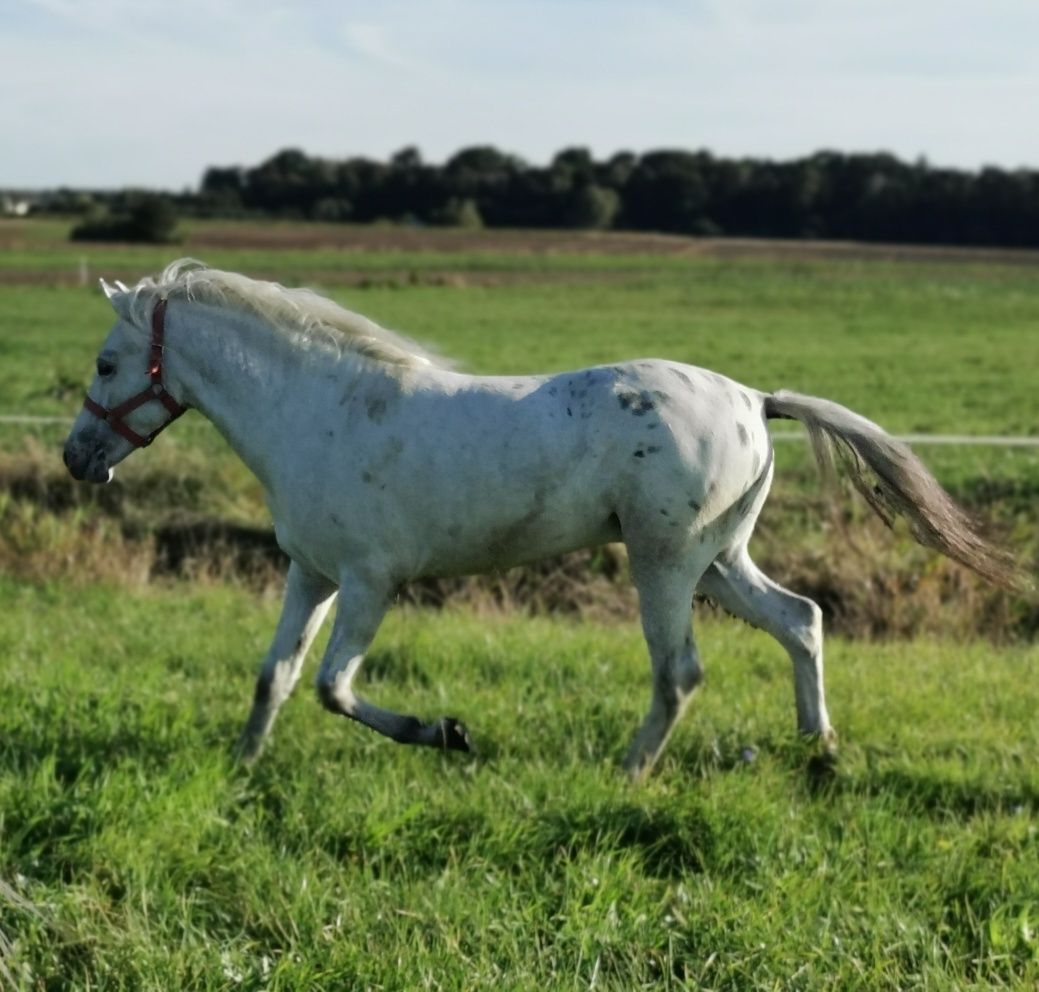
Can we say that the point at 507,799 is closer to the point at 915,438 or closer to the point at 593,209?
the point at 915,438

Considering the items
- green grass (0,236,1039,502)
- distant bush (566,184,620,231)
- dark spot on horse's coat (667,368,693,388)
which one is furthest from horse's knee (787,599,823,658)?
distant bush (566,184,620,231)

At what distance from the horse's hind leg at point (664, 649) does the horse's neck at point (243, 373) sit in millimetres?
1403

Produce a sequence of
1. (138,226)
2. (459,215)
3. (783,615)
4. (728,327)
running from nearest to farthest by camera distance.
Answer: (783,615), (728,327), (138,226), (459,215)

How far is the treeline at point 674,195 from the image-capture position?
8419 cm

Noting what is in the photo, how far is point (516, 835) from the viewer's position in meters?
4.53

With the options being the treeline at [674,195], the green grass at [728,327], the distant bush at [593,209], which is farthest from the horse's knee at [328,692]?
the distant bush at [593,209]

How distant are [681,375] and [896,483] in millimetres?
933

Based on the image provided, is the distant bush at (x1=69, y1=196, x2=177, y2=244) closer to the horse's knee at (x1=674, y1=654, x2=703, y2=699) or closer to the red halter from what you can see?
the red halter

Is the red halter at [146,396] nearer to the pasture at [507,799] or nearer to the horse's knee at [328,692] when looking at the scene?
the horse's knee at [328,692]

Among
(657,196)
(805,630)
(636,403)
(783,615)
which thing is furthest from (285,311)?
(657,196)

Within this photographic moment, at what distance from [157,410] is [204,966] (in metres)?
2.18

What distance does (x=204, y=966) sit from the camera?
3695mm

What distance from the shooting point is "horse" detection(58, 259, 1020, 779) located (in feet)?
15.8

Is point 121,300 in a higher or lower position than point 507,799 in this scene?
higher
